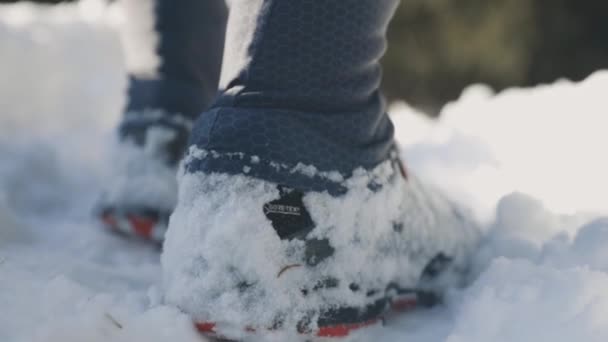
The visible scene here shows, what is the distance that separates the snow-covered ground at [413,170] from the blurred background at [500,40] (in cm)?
60

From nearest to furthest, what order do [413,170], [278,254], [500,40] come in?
[278,254], [413,170], [500,40]

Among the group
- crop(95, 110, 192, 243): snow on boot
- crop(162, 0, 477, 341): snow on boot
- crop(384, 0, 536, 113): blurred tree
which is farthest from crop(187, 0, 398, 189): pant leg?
crop(384, 0, 536, 113): blurred tree

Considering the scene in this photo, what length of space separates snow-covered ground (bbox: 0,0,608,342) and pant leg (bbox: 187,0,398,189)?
0.14 metres

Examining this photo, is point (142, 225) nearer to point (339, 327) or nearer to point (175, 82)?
point (175, 82)

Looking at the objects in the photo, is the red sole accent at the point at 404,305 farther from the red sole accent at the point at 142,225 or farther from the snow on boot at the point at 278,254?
the red sole accent at the point at 142,225

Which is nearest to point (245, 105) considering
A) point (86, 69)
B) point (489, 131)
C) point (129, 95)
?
point (129, 95)

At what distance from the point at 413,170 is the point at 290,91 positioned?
0.43 m

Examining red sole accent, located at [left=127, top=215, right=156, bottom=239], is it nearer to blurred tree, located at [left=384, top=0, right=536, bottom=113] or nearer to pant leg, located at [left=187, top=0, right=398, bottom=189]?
pant leg, located at [left=187, top=0, right=398, bottom=189]

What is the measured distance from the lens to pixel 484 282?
0.54 metres

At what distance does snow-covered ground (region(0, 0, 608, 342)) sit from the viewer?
467 mm

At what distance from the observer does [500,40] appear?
1802 mm

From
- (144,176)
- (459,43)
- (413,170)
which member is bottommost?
(144,176)

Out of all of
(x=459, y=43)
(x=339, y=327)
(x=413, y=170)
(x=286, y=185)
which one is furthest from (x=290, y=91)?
(x=459, y=43)

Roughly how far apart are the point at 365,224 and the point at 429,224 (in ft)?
0.33
